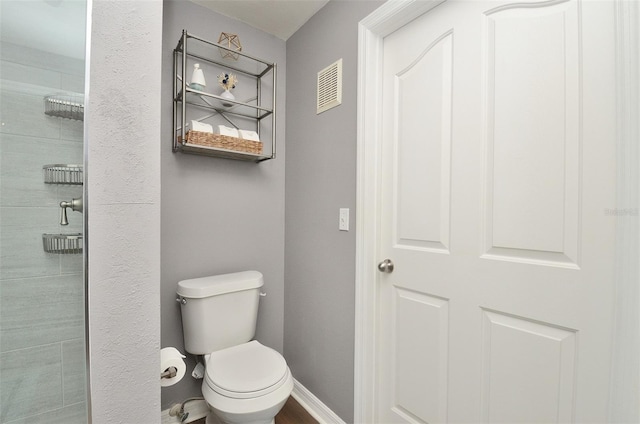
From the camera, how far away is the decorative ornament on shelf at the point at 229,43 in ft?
5.48

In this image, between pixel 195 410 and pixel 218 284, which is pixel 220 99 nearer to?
pixel 218 284

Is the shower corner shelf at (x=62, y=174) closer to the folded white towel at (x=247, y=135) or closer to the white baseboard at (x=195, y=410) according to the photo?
the folded white towel at (x=247, y=135)

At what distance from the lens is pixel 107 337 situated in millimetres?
719

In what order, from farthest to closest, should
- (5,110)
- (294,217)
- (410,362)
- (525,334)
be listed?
(294,217) → (410,362) → (525,334) → (5,110)

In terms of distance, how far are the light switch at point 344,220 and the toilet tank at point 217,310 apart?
556 mm

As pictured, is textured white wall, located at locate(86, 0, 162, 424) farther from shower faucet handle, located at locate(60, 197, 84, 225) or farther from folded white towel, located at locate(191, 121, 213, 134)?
folded white towel, located at locate(191, 121, 213, 134)

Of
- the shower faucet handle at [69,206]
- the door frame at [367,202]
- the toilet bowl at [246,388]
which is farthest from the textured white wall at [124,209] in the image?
the door frame at [367,202]

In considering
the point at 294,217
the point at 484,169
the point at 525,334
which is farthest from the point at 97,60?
the point at 525,334

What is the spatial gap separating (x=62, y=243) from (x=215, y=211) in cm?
102

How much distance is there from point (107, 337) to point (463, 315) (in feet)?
3.62

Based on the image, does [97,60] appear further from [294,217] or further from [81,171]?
[294,217]

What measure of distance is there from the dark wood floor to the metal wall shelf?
1.42 meters

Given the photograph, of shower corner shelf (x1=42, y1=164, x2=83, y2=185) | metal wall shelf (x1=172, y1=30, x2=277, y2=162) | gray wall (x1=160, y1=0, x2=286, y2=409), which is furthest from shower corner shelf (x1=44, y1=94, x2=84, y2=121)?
gray wall (x1=160, y1=0, x2=286, y2=409)

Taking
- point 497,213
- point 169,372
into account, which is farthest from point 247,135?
point 497,213
